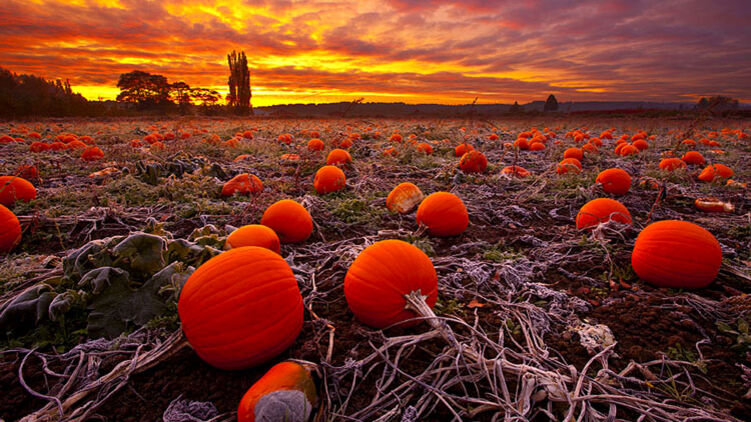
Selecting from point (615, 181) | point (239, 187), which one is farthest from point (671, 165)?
point (239, 187)

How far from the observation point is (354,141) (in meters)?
10.9

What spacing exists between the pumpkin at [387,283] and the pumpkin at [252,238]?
1012 mm

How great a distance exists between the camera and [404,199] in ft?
14.9

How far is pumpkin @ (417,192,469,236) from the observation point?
372 cm

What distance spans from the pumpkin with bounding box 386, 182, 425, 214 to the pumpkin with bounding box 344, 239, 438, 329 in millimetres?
2353

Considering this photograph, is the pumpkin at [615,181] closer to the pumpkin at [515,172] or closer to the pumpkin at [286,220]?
A: the pumpkin at [515,172]

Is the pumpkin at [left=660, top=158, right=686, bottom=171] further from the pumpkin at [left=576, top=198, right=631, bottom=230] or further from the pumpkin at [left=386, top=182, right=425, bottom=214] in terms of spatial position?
the pumpkin at [left=386, top=182, right=425, bottom=214]

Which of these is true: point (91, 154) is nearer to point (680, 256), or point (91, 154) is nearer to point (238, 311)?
point (238, 311)

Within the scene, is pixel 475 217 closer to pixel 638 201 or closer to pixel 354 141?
pixel 638 201

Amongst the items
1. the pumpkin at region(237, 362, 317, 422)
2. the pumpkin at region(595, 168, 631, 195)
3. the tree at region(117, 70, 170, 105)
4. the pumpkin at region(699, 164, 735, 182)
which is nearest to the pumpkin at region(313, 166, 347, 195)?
the pumpkin at region(237, 362, 317, 422)

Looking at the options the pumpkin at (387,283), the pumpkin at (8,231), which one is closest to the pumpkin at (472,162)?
the pumpkin at (387,283)

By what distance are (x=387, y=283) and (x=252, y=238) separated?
1.36m

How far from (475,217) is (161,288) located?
3.74 m

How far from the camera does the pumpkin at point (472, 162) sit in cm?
664
